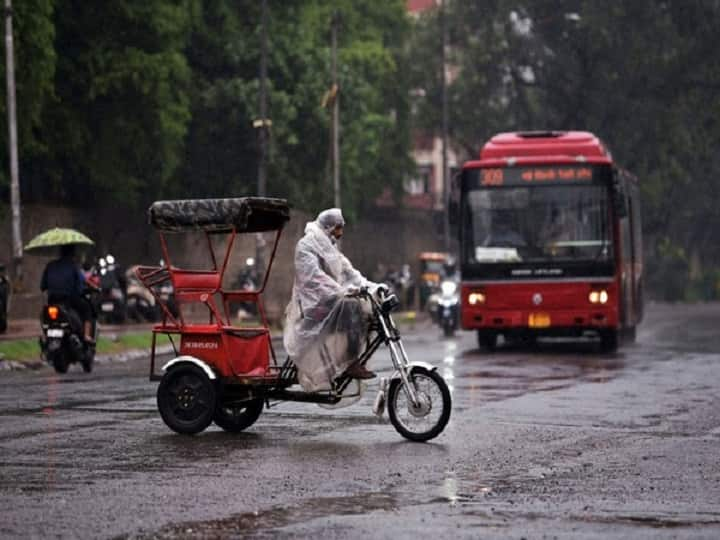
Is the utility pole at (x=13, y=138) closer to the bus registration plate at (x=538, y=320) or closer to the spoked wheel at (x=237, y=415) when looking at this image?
the bus registration plate at (x=538, y=320)

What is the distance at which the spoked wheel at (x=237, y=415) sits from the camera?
14.8 meters

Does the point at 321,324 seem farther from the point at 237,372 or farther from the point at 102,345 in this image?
the point at 102,345

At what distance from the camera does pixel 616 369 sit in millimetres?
24750

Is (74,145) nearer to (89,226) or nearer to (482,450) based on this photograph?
(89,226)

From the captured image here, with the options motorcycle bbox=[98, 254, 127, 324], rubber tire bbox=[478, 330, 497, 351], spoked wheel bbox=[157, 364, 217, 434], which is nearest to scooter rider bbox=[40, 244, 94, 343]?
rubber tire bbox=[478, 330, 497, 351]

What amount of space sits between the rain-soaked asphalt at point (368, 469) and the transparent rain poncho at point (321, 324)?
21.7 inches

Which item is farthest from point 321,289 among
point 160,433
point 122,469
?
point 122,469

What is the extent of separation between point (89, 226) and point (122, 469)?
35.5m

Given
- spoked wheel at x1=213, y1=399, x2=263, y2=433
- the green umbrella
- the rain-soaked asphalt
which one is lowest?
the rain-soaked asphalt

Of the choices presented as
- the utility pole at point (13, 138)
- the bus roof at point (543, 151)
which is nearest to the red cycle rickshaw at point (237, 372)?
the bus roof at point (543, 151)

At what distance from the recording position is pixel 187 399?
575 inches

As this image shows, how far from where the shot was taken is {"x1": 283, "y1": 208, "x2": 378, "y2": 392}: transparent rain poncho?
14.3 metres

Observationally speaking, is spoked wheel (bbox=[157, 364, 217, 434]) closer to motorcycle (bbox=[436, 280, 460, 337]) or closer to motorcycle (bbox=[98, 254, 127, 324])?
motorcycle (bbox=[98, 254, 127, 324])

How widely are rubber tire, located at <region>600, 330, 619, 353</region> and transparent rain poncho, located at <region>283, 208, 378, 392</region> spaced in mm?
16239
